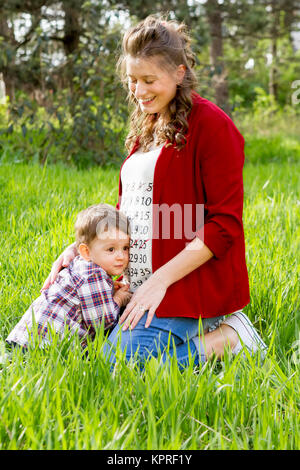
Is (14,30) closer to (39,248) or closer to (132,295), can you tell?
(39,248)

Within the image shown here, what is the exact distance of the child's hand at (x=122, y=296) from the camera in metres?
2.05

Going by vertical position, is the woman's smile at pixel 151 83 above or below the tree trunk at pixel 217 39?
below

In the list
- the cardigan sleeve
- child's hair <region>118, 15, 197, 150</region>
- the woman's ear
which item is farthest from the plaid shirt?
the woman's ear

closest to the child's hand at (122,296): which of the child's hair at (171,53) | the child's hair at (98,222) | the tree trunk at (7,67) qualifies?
the child's hair at (98,222)

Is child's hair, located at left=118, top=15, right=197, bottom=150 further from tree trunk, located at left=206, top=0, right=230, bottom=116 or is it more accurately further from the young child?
tree trunk, located at left=206, top=0, right=230, bottom=116

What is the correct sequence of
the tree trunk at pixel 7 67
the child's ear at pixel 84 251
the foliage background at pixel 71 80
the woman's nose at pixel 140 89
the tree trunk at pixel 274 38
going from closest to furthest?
the woman's nose at pixel 140 89
the child's ear at pixel 84 251
the foliage background at pixel 71 80
the tree trunk at pixel 7 67
the tree trunk at pixel 274 38

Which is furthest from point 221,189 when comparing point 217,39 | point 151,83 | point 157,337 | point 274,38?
point 274,38

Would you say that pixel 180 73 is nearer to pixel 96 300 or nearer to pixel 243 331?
pixel 96 300

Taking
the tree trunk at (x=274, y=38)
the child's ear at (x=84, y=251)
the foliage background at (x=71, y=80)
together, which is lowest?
the child's ear at (x=84, y=251)

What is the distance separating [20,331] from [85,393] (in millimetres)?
577

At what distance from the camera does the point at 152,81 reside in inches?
76.8

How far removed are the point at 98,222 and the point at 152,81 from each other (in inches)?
23.2

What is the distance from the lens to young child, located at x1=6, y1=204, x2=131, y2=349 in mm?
1963

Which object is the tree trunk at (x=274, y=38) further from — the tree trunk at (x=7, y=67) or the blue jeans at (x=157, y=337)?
the blue jeans at (x=157, y=337)
